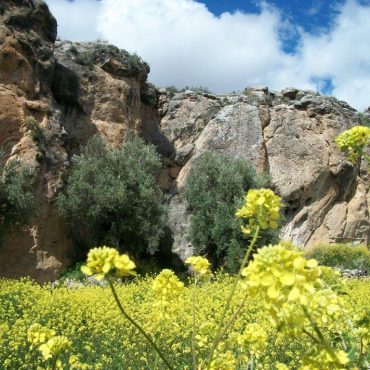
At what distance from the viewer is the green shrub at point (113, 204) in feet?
58.7

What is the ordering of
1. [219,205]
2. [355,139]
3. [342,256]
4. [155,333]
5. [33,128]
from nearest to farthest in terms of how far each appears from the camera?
[355,139]
[155,333]
[33,128]
[219,205]
[342,256]

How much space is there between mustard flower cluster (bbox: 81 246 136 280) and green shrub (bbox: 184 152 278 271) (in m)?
16.6

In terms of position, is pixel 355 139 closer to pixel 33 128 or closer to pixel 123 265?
pixel 123 265

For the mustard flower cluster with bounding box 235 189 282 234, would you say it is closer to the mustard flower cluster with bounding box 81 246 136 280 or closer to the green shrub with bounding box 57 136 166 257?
the mustard flower cluster with bounding box 81 246 136 280

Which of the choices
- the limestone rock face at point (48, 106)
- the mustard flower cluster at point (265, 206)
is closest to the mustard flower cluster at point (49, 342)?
the mustard flower cluster at point (265, 206)

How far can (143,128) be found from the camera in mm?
25250

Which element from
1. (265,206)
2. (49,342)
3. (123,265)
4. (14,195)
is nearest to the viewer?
(123,265)

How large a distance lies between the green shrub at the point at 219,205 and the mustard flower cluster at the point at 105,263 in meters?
16.6

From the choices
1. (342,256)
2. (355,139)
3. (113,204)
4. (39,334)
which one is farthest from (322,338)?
(342,256)

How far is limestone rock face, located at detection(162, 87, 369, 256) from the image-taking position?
2542 centimetres

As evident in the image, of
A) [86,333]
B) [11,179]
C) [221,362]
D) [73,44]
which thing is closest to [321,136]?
[73,44]

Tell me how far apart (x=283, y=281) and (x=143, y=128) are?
24224 millimetres

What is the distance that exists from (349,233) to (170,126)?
11.7m

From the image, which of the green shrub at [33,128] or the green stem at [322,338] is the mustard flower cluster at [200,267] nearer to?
the green stem at [322,338]
